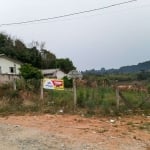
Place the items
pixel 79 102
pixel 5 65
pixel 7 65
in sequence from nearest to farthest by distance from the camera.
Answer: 1. pixel 79 102
2. pixel 5 65
3. pixel 7 65

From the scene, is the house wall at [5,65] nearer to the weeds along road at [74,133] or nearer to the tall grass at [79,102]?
the tall grass at [79,102]

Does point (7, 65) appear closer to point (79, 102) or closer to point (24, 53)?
point (24, 53)

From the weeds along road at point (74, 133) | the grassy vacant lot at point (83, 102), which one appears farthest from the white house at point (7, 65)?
the weeds along road at point (74, 133)

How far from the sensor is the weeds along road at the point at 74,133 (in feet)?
35.8

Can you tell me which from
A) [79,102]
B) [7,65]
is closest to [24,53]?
[7,65]

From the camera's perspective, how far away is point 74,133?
12742 mm

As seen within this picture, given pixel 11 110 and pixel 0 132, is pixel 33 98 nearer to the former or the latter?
pixel 11 110

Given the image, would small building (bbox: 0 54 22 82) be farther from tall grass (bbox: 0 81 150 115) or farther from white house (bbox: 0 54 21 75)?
tall grass (bbox: 0 81 150 115)

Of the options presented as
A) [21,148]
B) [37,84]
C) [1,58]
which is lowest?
[21,148]

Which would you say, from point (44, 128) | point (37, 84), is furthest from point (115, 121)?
point (37, 84)

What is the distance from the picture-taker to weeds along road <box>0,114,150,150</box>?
35.8 feet

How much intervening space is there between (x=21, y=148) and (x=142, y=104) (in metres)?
9.69

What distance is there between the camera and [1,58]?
192 feet

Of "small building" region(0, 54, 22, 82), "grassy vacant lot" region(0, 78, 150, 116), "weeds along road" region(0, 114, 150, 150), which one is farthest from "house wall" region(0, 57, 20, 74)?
"weeds along road" region(0, 114, 150, 150)
